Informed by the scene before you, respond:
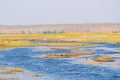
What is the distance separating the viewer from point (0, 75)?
34062 mm

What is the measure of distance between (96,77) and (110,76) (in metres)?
1.46

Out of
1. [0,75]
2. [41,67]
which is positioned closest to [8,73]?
[0,75]

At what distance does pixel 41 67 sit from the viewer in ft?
138

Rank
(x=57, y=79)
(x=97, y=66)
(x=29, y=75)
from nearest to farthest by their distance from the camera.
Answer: (x=57, y=79)
(x=29, y=75)
(x=97, y=66)

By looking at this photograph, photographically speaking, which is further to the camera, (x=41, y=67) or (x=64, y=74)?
(x=41, y=67)

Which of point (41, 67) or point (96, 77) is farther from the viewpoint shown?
point (41, 67)

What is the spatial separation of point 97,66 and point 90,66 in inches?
30.1

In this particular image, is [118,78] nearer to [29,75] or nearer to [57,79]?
[57,79]

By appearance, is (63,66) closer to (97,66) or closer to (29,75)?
(97,66)

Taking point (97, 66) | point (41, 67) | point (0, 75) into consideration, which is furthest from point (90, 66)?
point (0, 75)

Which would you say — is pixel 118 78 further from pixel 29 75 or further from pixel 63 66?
pixel 63 66

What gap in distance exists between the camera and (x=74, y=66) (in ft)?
140

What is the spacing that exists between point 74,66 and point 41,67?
361cm

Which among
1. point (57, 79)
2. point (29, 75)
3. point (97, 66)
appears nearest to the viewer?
point (57, 79)
